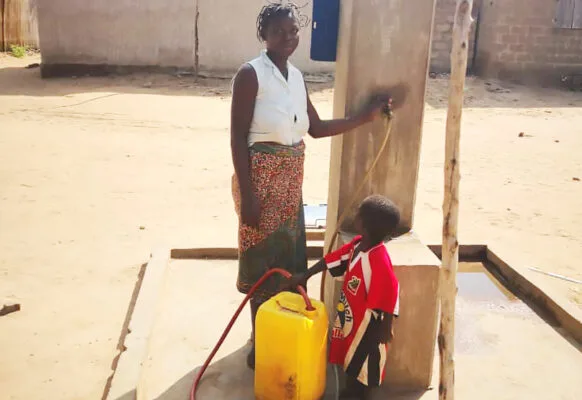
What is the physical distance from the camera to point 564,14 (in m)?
14.3

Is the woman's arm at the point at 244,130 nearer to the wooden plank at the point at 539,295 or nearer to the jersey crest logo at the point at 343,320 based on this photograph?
the jersey crest logo at the point at 343,320

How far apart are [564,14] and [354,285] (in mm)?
13677

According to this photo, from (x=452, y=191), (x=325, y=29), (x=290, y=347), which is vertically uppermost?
(x=325, y=29)

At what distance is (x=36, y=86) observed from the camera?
13102 mm

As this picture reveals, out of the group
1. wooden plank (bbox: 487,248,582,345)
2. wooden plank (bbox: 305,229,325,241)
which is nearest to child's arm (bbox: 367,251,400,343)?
wooden plank (bbox: 487,248,582,345)

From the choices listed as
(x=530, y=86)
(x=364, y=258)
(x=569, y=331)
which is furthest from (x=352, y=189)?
(x=530, y=86)

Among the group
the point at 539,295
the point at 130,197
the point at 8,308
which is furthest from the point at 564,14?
the point at 8,308

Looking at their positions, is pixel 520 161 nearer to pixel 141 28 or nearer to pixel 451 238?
pixel 451 238

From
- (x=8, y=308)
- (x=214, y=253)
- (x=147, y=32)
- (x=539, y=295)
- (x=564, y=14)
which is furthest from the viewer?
(x=564, y=14)

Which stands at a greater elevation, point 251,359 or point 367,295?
point 367,295

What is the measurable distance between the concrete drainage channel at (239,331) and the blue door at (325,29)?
1.63m

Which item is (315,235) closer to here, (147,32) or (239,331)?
(239,331)

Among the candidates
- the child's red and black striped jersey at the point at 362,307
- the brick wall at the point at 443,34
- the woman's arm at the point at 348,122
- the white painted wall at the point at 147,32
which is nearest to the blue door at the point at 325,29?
the woman's arm at the point at 348,122

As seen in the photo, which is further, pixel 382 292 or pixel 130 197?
pixel 130 197
